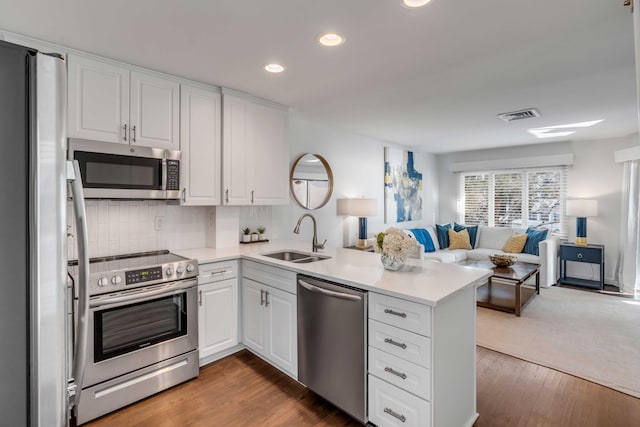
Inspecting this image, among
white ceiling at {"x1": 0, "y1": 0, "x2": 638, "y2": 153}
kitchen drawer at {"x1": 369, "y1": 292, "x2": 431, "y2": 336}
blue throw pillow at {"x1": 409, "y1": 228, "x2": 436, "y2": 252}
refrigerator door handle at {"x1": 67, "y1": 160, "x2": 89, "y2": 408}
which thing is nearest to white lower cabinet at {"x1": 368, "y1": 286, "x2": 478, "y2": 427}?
kitchen drawer at {"x1": 369, "y1": 292, "x2": 431, "y2": 336}

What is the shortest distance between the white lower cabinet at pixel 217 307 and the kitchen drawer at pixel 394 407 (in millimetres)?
1405

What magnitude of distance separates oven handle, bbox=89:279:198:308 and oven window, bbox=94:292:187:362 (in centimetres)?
5

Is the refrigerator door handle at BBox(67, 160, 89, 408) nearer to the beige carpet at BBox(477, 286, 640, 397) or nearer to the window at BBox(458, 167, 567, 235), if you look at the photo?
the beige carpet at BBox(477, 286, 640, 397)

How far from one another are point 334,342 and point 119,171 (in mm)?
1899

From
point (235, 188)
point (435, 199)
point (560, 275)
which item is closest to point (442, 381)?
point (235, 188)

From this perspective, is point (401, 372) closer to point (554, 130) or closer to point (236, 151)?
point (236, 151)

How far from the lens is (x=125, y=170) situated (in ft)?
7.63

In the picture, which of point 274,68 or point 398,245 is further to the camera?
point 274,68

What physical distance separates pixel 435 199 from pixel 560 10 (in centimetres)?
550

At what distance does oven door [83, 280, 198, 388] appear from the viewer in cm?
201

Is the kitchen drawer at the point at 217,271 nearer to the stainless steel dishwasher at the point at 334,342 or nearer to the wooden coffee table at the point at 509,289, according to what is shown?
the stainless steel dishwasher at the point at 334,342

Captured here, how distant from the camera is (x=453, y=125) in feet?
14.0

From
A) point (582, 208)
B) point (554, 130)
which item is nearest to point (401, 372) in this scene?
point (554, 130)

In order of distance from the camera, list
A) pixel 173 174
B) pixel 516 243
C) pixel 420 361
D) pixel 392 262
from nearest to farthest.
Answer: pixel 420 361 < pixel 392 262 < pixel 173 174 < pixel 516 243
